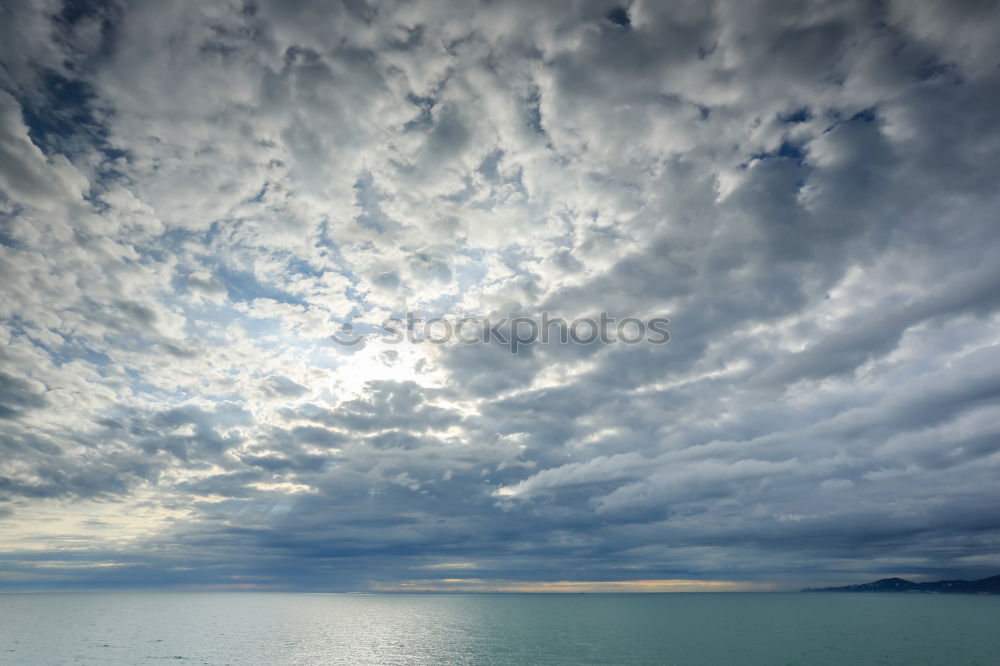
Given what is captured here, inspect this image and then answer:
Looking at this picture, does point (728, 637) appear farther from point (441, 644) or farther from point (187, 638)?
point (187, 638)

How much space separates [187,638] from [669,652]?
138m

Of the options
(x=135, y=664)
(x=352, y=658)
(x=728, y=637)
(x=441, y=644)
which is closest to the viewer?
(x=135, y=664)

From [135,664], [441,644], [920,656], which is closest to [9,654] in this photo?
[135,664]

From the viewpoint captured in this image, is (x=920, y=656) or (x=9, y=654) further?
(x=9, y=654)

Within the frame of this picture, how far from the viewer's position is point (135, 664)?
105 metres

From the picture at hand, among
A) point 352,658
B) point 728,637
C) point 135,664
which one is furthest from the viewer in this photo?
point 728,637

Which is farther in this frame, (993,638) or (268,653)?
(993,638)

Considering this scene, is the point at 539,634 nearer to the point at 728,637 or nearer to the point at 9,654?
the point at 728,637

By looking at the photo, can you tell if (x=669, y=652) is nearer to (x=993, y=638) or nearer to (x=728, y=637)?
(x=728, y=637)

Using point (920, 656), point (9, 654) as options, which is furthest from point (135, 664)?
point (920, 656)

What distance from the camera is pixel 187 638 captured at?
154875 mm

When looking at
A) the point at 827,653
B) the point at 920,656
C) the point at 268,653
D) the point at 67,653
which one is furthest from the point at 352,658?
the point at 920,656

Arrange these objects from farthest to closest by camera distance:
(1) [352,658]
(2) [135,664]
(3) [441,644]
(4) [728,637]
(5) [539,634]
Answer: (5) [539,634]
(4) [728,637]
(3) [441,644]
(1) [352,658]
(2) [135,664]

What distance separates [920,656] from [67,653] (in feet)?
617
